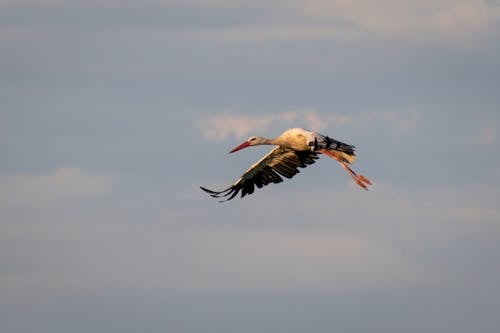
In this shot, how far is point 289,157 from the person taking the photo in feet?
225

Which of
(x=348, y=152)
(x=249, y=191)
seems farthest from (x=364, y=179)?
(x=249, y=191)

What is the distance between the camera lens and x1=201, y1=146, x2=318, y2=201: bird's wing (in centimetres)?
6819

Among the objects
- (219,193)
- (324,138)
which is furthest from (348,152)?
(219,193)

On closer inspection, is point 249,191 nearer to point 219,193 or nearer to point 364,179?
point 219,193

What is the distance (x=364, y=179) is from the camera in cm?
6475

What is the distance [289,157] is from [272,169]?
1.03 meters

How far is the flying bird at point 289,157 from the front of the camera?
6512 centimetres

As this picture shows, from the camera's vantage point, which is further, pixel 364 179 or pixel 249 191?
pixel 249 191

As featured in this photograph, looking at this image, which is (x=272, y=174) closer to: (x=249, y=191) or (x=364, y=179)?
(x=249, y=191)

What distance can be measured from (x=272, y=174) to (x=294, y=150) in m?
2.66

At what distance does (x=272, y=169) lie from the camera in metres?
69.1

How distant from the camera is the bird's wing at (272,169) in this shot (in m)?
68.2

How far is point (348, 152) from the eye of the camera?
6594 centimetres

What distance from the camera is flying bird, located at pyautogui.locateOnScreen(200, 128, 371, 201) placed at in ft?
214
